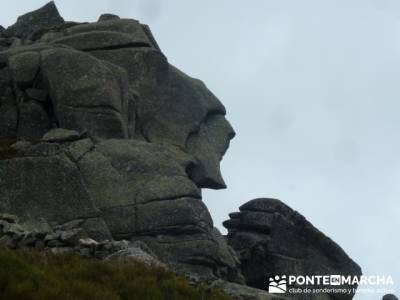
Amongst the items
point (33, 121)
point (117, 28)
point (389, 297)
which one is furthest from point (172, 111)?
point (389, 297)

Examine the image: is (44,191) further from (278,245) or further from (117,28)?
(117,28)

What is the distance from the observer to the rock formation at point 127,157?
151 ft

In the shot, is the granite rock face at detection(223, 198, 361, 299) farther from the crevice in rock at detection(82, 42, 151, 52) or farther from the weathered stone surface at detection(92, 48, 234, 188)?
the crevice in rock at detection(82, 42, 151, 52)

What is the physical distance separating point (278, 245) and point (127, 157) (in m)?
10.9

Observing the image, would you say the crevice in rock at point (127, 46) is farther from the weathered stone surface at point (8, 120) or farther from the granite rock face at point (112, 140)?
the weathered stone surface at point (8, 120)

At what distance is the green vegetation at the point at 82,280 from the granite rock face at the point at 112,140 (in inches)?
306

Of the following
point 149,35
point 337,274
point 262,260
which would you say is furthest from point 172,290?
point 149,35

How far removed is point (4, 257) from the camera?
30.1 metres

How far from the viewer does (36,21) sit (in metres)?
71.2

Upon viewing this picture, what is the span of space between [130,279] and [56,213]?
13476mm

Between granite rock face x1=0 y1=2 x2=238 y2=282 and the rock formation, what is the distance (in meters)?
0.06

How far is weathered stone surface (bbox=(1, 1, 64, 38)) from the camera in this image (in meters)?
69.7

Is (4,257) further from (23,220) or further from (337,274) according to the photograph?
(337,274)

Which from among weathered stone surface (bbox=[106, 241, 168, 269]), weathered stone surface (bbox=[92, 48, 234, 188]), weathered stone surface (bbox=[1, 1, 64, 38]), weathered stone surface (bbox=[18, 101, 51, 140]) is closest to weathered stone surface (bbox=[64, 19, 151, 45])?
weathered stone surface (bbox=[92, 48, 234, 188])
